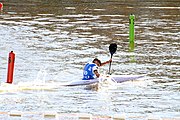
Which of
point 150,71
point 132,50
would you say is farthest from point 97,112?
point 132,50

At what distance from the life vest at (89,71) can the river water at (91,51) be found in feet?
2.74

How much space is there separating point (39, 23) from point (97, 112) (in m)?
26.8

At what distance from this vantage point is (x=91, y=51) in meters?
36.5

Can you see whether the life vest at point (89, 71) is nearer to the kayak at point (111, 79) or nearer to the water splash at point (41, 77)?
the kayak at point (111, 79)

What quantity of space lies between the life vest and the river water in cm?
84

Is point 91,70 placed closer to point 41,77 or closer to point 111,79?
point 111,79

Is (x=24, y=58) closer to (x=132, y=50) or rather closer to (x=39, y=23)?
(x=132, y=50)

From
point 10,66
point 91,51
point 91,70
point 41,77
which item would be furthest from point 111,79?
point 91,51

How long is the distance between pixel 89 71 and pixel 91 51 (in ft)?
30.3

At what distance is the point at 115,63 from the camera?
3278 centimetres

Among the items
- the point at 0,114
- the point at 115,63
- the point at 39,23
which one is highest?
the point at 39,23

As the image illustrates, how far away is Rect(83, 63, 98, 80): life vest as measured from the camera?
27156 mm

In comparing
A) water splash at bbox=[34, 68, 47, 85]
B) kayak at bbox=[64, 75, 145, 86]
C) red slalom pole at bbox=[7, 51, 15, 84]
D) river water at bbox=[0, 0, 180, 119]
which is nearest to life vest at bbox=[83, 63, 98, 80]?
kayak at bbox=[64, 75, 145, 86]

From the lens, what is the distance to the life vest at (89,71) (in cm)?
2716
